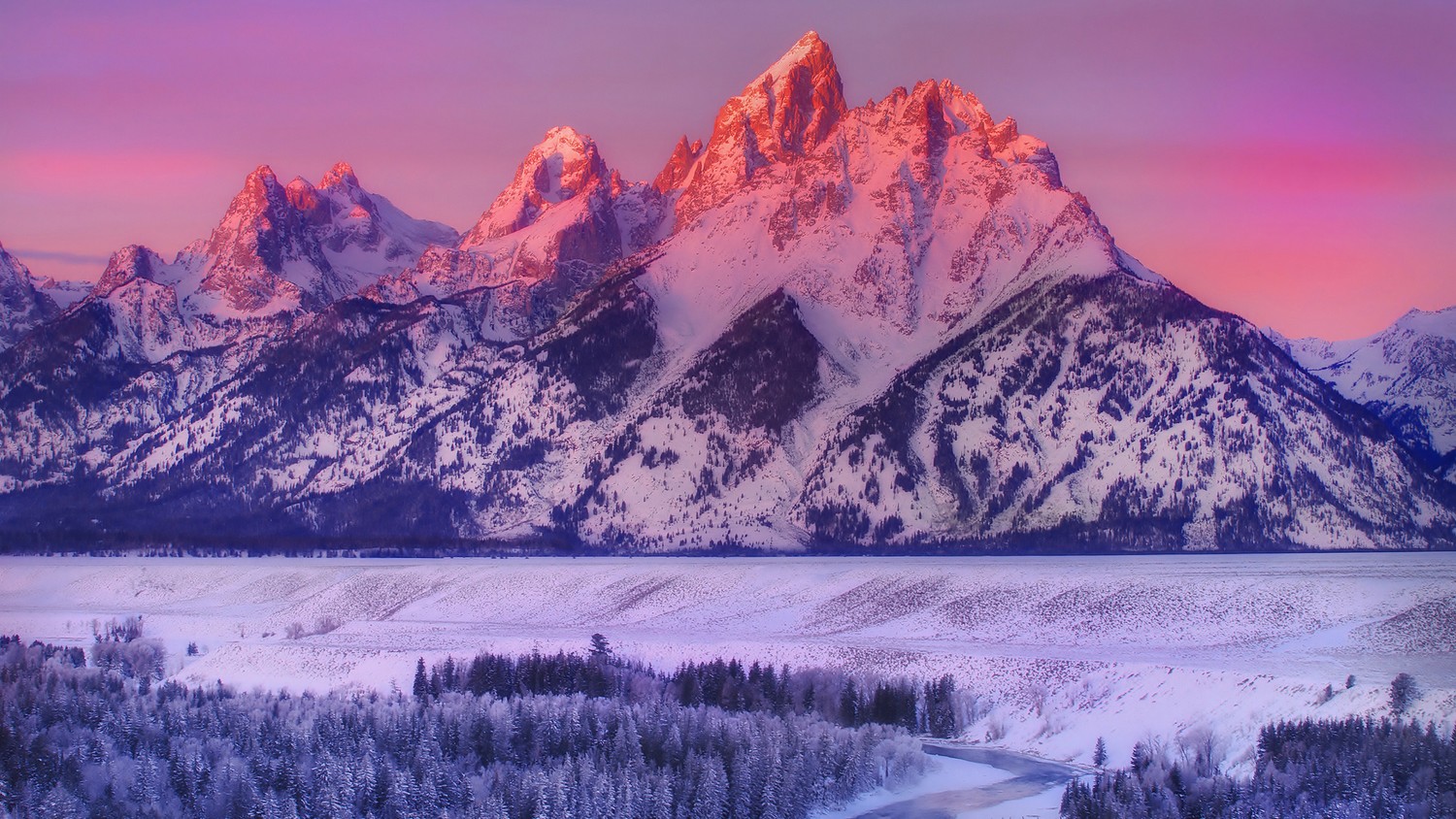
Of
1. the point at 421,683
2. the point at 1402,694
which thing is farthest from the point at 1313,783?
the point at 421,683

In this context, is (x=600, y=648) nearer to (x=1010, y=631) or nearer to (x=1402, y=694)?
A: (x=1010, y=631)

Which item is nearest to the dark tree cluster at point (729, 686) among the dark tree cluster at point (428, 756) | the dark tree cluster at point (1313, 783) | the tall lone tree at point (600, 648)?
the tall lone tree at point (600, 648)

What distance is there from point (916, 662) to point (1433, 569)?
1927 inches

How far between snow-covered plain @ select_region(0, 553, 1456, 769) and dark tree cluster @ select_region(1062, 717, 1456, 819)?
489 cm

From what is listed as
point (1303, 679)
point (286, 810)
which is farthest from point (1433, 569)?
point (286, 810)

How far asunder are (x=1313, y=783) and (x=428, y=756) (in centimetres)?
5004

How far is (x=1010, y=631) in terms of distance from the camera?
146125 mm

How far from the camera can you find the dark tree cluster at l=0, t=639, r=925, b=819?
309ft

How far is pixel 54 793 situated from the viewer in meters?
92.7

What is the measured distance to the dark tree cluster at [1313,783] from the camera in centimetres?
8250

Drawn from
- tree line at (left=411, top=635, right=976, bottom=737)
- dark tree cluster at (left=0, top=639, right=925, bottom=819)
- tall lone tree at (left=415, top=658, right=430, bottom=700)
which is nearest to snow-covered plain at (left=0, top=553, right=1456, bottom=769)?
tree line at (left=411, top=635, right=976, bottom=737)

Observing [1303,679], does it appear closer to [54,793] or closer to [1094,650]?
[1094,650]

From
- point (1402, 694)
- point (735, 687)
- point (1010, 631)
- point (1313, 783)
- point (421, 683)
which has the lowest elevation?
point (1313, 783)

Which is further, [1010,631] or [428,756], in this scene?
[1010,631]
